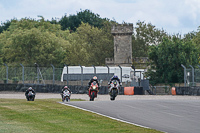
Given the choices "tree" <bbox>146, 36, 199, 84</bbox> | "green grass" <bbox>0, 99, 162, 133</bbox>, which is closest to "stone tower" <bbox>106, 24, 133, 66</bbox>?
"tree" <bbox>146, 36, 199, 84</bbox>

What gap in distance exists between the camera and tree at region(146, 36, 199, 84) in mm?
53594

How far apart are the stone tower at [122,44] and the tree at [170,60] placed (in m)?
26.5

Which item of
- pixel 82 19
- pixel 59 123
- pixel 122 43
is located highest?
pixel 82 19

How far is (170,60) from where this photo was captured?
180 ft

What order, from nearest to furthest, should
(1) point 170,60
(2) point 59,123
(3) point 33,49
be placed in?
(2) point 59,123, (1) point 170,60, (3) point 33,49

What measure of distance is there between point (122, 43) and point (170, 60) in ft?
98.6

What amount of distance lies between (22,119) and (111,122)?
2.75 meters

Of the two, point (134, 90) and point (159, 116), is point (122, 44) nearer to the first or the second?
point (134, 90)

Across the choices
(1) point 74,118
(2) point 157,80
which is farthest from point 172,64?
(1) point 74,118

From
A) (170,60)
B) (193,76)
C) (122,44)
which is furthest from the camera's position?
(122,44)

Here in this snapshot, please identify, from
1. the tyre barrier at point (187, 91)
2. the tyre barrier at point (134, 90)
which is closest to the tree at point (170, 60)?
the tyre barrier at point (134, 90)

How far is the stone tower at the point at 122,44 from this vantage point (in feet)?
274

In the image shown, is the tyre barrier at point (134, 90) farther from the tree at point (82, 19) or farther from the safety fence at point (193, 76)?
the tree at point (82, 19)

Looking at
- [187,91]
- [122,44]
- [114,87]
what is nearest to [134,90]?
[187,91]
